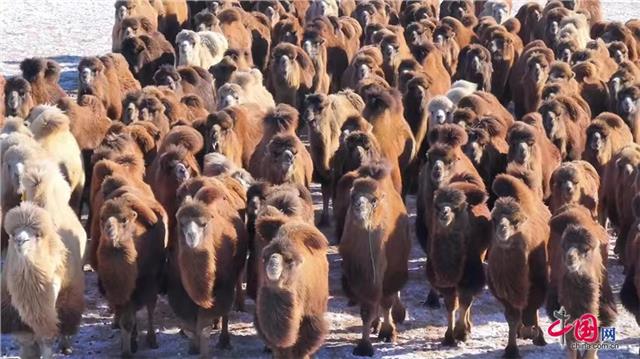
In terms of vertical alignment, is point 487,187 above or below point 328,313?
above

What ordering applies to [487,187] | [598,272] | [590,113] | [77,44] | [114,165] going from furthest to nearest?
1. [77,44]
2. [590,113]
3. [487,187]
4. [114,165]
5. [598,272]

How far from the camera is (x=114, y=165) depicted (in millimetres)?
10742

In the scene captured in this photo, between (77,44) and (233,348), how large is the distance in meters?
16.4

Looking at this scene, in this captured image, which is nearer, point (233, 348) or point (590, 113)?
point (233, 348)

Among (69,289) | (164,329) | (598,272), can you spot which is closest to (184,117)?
(164,329)

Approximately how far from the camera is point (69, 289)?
9281 mm

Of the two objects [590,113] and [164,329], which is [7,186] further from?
[590,113]

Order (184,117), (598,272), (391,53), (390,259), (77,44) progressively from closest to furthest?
(598,272), (390,259), (184,117), (391,53), (77,44)

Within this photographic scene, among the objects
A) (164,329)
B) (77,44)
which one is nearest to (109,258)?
(164,329)

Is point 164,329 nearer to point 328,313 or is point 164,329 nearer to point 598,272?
point 328,313

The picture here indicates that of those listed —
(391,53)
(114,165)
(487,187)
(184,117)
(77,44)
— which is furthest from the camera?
(77,44)

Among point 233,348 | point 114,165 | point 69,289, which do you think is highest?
point 114,165

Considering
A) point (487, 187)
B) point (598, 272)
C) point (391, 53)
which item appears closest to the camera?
point (598, 272)

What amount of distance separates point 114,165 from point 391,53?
286 inches
